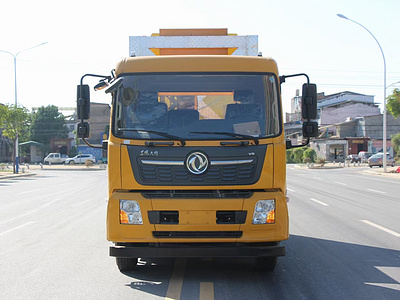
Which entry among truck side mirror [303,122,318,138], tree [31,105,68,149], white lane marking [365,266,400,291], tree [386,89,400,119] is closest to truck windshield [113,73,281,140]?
truck side mirror [303,122,318,138]

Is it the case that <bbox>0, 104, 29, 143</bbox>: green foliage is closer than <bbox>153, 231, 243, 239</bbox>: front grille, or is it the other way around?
<bbox>153, 231, 243, 239</bbox>: front grille

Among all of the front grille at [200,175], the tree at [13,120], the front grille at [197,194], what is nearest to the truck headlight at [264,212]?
the front grille at [197,194]

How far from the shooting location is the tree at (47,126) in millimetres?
81750

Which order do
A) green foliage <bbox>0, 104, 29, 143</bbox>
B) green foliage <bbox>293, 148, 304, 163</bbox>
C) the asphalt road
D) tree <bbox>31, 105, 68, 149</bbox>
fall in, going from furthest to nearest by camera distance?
1. tree <bbox>31, 105, 68, 149</bbox>
2. green foliage <bbox>293, 148, 304, 163</bbox>
3. green foliage <bbox>0, 104, 29, 143</bbox>
4. the asphalt road

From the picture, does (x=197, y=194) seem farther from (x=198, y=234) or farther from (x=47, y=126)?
(x=47, y=126)

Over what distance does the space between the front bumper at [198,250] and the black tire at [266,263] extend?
0.46m

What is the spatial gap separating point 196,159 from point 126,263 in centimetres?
171

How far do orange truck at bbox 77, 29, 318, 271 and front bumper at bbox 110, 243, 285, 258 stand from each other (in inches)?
0.4

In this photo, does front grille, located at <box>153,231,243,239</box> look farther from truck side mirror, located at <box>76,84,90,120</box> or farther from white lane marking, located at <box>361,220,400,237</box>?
white lane marking, located at <box>361,220,400,237</box>

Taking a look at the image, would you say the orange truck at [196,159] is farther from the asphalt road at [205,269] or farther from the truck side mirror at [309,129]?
the truck side mirror at [309,129]

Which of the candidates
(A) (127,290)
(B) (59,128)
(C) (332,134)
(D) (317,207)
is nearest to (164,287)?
(A) (127,290)

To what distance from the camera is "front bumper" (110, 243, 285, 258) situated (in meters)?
5.23

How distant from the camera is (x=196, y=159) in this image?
524cm

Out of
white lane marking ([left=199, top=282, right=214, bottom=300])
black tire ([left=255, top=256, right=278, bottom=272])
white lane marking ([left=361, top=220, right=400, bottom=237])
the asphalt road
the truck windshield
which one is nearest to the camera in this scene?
white lane marking ([left=199, top=282, right=214, bottom=300])
